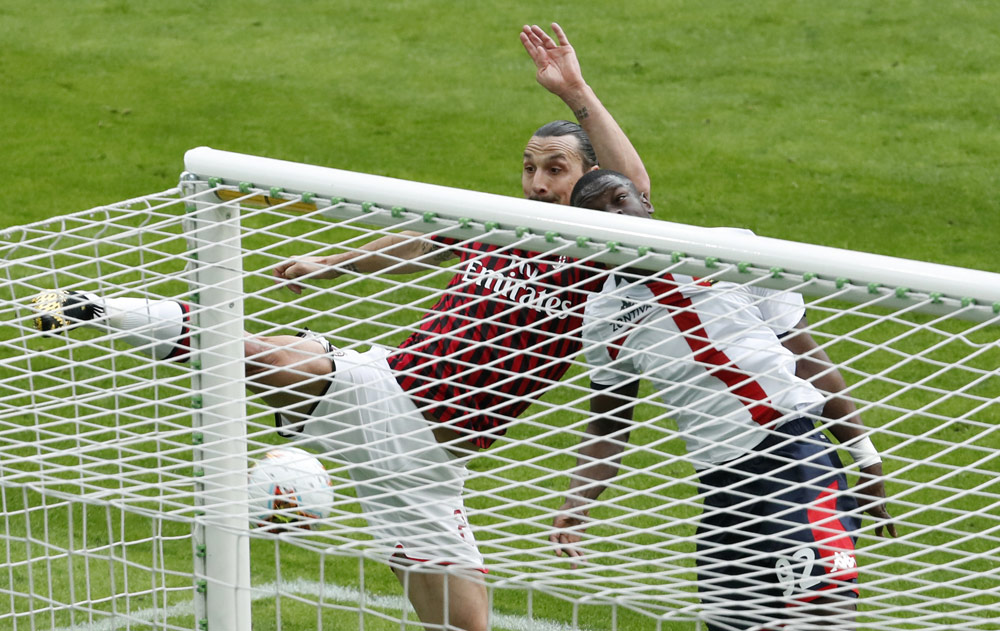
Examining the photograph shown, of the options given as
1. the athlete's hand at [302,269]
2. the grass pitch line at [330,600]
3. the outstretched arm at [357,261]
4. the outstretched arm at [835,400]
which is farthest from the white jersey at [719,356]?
the grass pitch line at [330,600]

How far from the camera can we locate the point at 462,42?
10164 mm

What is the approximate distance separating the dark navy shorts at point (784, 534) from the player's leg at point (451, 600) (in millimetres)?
651

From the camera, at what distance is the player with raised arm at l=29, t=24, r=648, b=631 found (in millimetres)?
3221

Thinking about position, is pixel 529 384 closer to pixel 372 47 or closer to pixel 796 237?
pixel 796 237

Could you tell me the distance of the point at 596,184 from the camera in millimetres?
3291

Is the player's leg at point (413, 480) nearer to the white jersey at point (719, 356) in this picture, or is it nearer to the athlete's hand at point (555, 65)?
the white jersey at point (719, 356)

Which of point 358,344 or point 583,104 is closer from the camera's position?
point 358,344

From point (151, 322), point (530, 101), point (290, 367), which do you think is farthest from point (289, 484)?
point (530, 101)

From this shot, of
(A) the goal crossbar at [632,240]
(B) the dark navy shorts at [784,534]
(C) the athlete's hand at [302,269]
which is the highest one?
(A) the goal crossbar at [632,240]

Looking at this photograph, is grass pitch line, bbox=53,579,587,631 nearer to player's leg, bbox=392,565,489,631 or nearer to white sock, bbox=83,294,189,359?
player's leg, bbox=392,565,489,631

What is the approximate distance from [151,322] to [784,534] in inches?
61.7

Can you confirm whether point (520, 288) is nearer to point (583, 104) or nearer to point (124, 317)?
point (583, 104)

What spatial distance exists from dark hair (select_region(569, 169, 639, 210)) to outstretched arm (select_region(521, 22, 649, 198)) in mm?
347

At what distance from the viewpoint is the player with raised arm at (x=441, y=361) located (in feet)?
10.6
